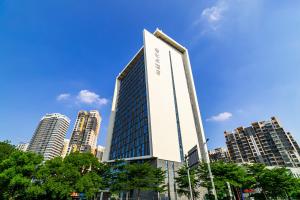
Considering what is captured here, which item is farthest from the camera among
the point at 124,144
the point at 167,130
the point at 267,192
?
the point at 124,144

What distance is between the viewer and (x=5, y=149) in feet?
110

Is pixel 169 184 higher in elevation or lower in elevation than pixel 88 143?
lower

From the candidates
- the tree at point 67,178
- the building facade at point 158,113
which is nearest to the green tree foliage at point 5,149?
the tree at point 67,178

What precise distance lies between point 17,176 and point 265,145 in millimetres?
123584

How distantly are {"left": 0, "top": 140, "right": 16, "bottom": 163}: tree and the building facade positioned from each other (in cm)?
2676

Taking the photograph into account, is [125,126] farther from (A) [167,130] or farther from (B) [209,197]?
(B) [209,197]

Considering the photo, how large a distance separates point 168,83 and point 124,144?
2497 cm

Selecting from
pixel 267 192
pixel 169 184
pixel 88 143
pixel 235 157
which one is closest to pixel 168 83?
pixel 169 184

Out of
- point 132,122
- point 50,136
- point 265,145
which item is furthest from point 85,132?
point 265,145

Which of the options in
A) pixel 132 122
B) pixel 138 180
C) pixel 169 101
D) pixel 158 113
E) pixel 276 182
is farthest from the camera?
pixel 132 122

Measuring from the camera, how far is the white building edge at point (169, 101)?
1574 inches

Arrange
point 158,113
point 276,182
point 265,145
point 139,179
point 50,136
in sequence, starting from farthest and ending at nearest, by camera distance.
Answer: point 50,136
point 265,145
point 158,113
point 276,182
point 139,179

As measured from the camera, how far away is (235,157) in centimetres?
10831

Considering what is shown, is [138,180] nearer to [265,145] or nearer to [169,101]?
[169,101]
